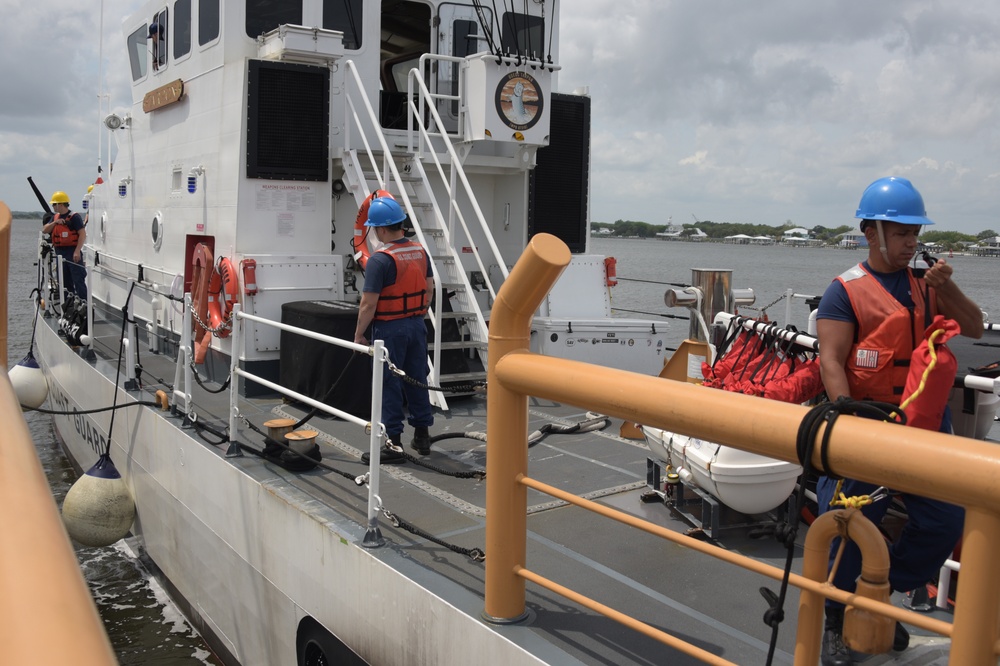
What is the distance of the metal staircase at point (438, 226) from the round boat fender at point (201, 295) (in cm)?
144

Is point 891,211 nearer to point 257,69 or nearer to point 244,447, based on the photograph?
point 244,447

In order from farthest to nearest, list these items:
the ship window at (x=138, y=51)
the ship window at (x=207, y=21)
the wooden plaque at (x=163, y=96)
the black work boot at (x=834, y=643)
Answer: the ship window at (x=138, y=51), the wooden plaque at (x=163, y=96), the ship window at (x=207, y=21), the black work boot at (x=834, y=643)

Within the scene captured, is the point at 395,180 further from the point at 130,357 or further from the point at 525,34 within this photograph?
the point at 525,34

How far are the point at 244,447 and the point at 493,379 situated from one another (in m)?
2.85

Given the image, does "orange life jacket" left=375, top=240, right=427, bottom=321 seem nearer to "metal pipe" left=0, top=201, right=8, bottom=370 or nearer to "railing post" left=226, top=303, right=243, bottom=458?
"railing post" left=226, top=303, right=243, bottom=458

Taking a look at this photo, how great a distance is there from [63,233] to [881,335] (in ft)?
37.1

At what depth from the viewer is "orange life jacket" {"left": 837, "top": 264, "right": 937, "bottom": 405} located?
112 inches

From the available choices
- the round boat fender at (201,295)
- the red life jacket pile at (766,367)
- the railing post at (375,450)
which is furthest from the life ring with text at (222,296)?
the red life jacket pile at (766,367)

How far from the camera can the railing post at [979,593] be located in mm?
1626

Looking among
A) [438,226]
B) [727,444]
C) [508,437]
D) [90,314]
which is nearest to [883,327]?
[727,444]

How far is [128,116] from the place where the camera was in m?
10.4

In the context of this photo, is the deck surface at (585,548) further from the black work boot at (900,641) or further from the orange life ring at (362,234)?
the orange life ring at (362,234)

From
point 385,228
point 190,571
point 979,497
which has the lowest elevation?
point 190,571

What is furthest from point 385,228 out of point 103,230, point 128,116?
point 103,230
